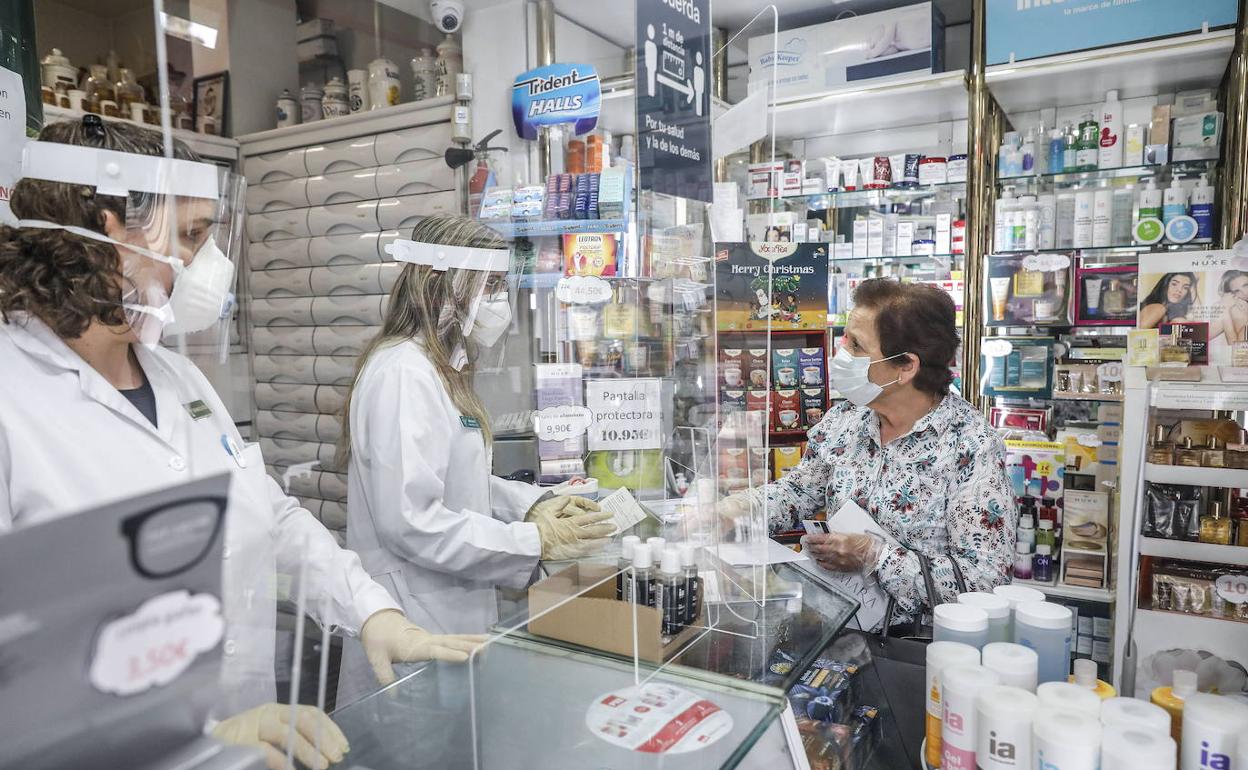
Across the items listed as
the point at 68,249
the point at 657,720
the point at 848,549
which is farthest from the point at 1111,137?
the point at 68,249

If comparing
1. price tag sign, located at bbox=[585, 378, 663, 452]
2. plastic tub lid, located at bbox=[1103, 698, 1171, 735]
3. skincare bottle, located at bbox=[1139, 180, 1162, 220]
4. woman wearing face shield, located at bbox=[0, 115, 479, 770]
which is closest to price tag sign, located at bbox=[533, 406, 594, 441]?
price tag sign, located at bbox=[585, 378, 663, 452]

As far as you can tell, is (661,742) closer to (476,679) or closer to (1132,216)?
(476,679)

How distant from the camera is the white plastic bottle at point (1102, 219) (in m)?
3.92

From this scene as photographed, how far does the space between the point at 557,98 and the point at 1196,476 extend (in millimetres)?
1965

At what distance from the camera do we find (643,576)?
1400 millimetres

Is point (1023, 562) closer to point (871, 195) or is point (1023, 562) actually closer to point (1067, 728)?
point (871, 195)

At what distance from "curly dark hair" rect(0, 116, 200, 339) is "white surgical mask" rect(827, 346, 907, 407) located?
209 cm

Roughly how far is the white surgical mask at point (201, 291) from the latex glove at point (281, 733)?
0.57 metres

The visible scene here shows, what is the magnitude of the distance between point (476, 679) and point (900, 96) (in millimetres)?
4216

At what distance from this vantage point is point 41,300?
104 cm

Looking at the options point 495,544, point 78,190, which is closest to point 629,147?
point 495,544

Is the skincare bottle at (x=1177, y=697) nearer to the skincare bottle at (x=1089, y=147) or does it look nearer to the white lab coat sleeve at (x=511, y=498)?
the white lab coat sleeve at (x=511, y=498)

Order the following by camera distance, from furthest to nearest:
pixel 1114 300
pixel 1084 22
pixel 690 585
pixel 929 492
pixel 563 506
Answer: pixel 1114 300 < pixel 1084 22 < pixel 929 492 < pixel 563 506 < pixel 690 585

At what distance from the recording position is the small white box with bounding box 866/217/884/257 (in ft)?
15.3
